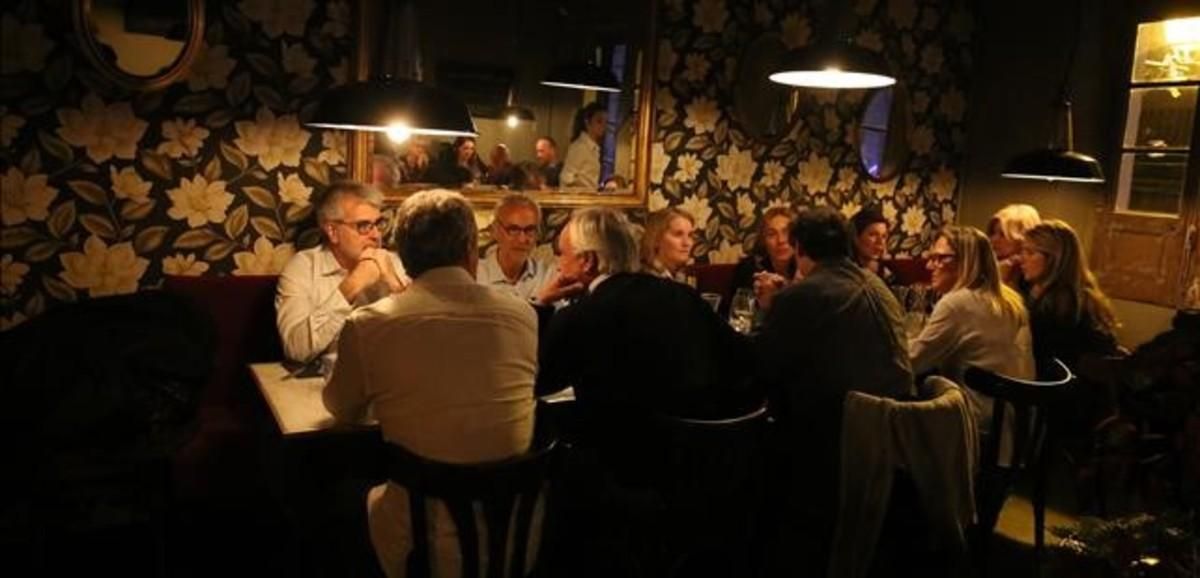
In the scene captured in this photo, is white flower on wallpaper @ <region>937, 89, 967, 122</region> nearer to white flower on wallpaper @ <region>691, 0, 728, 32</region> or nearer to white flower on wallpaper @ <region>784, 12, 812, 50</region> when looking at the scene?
white flower on wallpaper @ <region>784, 12, 812, 50</region>

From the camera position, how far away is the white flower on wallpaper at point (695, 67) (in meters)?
4.46

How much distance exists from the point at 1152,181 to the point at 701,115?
2.39 metres

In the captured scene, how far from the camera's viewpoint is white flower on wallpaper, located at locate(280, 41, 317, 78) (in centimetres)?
342

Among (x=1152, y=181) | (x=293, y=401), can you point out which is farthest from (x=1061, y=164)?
(x=293, y=401)

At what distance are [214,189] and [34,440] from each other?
1360 millimetres

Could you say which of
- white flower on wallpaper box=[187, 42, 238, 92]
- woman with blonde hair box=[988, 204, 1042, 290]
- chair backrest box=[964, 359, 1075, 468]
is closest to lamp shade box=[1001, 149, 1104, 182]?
woman with blonde hair box=[988, 204, 1042, 290]

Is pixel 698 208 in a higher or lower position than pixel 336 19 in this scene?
lower

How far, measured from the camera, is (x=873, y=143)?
5.21m

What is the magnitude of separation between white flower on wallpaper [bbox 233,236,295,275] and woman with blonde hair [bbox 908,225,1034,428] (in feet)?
7.48

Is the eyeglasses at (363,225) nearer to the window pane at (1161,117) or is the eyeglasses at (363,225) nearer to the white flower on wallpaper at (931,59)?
the white flower on wallpaper at (931,59)

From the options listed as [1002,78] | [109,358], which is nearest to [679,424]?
[109,358]

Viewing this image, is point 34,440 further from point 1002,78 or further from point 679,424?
point 1002,78

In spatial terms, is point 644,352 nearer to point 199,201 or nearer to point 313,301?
point 313,301

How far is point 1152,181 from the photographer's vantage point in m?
4.83
